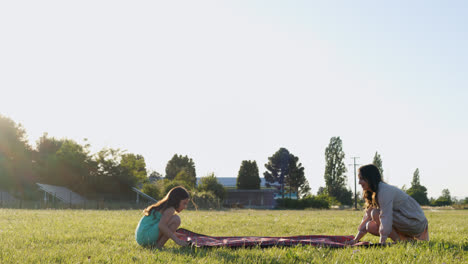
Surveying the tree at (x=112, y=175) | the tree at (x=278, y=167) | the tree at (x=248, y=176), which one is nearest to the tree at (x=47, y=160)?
the tree at (x=112, y=175)

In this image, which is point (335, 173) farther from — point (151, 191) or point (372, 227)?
point (372, 227)

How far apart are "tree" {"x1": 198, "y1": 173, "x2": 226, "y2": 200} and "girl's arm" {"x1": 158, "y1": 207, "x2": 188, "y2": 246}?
38376 mm

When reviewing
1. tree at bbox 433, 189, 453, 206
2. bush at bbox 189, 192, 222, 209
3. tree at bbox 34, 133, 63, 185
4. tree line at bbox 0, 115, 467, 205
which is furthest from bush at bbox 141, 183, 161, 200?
tree at bbox 433, 189, 453, 206

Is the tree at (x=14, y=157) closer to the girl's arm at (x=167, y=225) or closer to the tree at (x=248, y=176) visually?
the tree at (x=248, y=176)

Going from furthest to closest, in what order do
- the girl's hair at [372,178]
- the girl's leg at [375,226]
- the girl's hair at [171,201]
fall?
the girl's leg at [375,226], the girl's hair at [372,178], the girl's hair at [171,201]

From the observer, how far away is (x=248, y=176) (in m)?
61.9

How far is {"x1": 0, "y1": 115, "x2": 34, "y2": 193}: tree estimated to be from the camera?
40156 mm

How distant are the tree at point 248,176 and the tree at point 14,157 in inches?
1201

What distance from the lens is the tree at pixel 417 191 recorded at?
64.6 m

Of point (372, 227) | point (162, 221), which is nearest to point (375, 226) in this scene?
point (372, 227)

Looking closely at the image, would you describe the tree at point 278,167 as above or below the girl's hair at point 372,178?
above

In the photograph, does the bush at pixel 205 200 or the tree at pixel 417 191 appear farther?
the tree at pixel 417 191

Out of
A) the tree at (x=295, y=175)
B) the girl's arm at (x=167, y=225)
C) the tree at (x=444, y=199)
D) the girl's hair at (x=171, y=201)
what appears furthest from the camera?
the tree at (x=295, y=175)

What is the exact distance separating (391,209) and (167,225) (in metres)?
3.41
